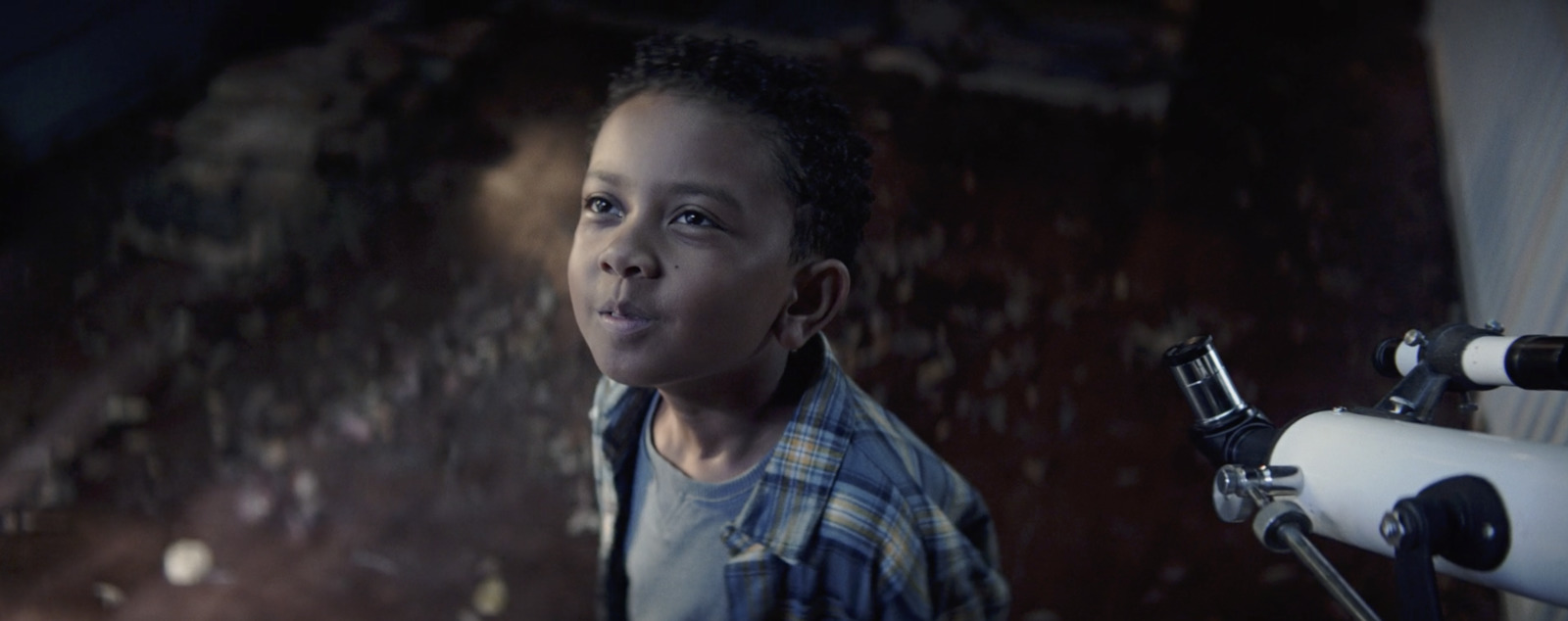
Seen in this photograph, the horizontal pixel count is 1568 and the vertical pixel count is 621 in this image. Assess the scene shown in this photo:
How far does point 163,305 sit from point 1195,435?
1.91 m

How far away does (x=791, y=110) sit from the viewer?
80 cm

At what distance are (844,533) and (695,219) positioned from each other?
0.31 metres

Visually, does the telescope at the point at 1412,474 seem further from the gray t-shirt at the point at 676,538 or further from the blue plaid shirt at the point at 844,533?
the gray t-shirt at the point at 676,538

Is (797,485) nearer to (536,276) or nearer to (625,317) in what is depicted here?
(625,317)

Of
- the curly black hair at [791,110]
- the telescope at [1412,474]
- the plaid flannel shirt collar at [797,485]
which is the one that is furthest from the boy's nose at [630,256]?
the telescope at [1412,474]

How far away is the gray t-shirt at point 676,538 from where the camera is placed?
0.93 m

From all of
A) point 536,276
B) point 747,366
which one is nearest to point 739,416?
point 747,366

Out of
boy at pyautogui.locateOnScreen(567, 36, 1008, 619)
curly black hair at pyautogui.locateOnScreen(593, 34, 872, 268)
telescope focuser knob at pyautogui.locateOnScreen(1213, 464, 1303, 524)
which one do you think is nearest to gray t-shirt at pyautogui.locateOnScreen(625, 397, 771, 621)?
boy at pyautogui.locateOnScreen(567, 36, 1008, 619)

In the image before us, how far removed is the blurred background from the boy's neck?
72 centimetres

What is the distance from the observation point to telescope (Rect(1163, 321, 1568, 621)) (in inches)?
20.8

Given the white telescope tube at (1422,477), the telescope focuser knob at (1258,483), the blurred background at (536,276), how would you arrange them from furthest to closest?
the blurred background at (536,276) → the telescope focuser knob at (1258,483) → the white telescope tube at (1422,477)

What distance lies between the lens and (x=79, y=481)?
5.28 ft

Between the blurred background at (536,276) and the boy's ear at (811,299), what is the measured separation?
0.87 metres

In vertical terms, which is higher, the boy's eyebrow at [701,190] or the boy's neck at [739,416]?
the boy's eyebrow at [701,190]
